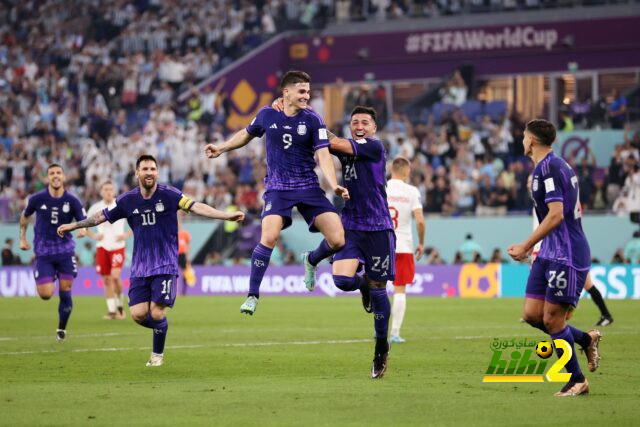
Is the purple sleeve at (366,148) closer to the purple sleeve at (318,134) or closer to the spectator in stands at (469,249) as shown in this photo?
the purple sleeve at (318,134)

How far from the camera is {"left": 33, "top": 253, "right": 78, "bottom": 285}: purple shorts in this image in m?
20.1

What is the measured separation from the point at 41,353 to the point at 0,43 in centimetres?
3526

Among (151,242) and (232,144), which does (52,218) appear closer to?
(151,242)

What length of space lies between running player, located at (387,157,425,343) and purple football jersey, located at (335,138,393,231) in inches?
196

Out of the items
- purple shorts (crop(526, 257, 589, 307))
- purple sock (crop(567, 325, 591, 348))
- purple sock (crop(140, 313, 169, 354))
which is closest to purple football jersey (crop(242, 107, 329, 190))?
purple sock (crop(140, 313, 169, 354))

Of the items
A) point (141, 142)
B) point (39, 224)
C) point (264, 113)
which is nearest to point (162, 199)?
point (264, 113)

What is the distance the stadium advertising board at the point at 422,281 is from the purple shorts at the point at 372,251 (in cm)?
1821

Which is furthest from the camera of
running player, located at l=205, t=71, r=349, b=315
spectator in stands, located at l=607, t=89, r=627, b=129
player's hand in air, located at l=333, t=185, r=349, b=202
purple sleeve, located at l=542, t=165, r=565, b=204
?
spectator in stands, located at l=607, t=89, r=627, b=129

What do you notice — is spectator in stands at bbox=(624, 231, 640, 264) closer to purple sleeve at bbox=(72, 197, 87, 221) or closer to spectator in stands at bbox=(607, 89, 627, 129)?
spectator in stands at bbox=(607, 89, 627, 129)

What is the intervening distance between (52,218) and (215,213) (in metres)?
6.92

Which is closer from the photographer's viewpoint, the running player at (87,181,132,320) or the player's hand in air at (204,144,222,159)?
the player's hand in air at (204,144,222,159)

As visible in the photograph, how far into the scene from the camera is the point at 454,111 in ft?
127

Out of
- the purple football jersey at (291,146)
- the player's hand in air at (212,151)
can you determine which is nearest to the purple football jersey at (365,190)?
the purple football jersey at (291,146)

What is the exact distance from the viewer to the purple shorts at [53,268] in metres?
20.1
